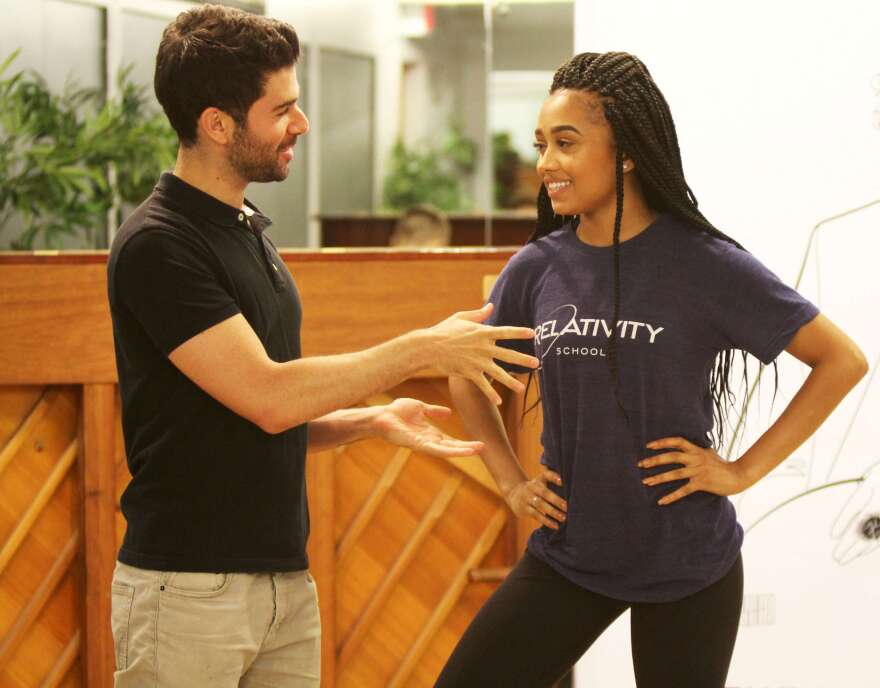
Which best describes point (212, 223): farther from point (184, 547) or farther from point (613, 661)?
point (613, 661)

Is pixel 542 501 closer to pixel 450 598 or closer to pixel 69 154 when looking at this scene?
pixel 450 598

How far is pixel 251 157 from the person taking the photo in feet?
5.56

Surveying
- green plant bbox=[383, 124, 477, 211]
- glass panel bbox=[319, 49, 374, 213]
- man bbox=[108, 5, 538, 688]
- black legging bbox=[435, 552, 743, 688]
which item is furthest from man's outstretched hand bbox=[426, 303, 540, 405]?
green plant bbox=[383, 124, 477, 211]

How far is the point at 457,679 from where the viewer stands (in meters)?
1.82

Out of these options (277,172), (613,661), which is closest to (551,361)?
(277,172)

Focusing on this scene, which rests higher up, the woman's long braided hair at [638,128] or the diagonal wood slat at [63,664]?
the woman's long braided hair at [638,128]

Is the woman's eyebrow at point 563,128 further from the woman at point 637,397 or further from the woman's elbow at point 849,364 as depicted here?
the woman's elbow at point 849,364

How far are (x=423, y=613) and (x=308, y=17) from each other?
821 centimetres

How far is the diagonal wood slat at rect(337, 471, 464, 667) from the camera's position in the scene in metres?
2.48

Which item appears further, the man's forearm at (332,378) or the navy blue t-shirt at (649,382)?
the navy blue t-shirt at (649,382)

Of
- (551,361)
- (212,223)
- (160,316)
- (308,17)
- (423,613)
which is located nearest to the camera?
(160,316)

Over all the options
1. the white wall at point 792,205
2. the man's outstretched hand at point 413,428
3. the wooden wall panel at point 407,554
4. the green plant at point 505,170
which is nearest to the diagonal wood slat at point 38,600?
the wooden wall panel at point 407,554

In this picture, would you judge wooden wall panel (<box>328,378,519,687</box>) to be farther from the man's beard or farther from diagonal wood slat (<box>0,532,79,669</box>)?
the man's beard

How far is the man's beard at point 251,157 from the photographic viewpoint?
1680 mm
